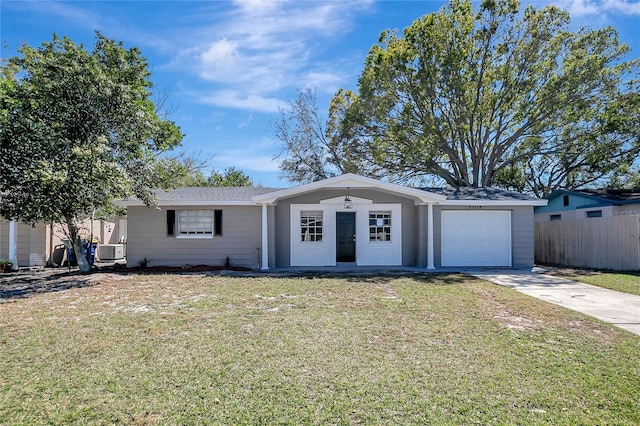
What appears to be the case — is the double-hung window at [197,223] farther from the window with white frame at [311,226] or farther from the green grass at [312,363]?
the green grass at [312,363]

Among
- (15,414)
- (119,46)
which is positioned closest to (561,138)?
(119,46)

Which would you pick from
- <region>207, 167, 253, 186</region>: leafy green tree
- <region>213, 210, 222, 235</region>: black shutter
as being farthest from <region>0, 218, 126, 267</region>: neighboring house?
<region>207, 167, 253, 186</region>: leafy green tree

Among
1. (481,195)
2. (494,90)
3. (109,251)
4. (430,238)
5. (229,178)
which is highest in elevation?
(494,90)

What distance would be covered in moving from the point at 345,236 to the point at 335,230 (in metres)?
0.45

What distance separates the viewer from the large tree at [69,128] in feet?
30.3

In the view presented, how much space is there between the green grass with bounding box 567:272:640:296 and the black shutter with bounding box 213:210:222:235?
10904 millimetres

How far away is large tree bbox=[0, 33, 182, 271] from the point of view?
9.24m

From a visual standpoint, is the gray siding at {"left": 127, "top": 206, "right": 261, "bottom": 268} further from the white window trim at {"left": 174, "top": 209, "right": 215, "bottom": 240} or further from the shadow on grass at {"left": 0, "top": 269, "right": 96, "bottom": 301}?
the shadow on grass at {"left": 0, "top": 269, "right": 96, "bottom": 301}

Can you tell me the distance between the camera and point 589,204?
17.0 meters

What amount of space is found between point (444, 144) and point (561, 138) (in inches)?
224

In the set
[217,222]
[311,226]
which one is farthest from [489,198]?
[217,222]

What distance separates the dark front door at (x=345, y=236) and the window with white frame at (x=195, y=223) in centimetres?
442

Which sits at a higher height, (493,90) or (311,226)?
(493,90)

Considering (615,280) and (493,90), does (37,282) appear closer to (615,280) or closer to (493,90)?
(615,280)
